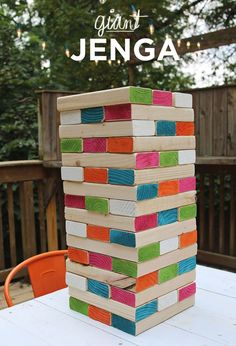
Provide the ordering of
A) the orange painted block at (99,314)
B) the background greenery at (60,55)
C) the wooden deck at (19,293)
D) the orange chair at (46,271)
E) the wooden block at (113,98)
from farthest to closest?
the background greenery at (60,55)
the wooden deck at (19,293)
the orange chair at (46,271)
the orange painted block at (99,314)
the wooden block at (113,98)

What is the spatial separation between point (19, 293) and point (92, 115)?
223cm

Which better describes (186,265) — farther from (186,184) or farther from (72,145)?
(72,145)

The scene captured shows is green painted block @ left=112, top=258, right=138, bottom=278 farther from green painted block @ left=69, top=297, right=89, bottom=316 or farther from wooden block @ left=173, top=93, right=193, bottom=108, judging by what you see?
wooden block @ left=173, top=93, right=193, bottom=108

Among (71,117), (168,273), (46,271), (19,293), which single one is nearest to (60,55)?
(19,293)

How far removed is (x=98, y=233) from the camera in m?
1.01

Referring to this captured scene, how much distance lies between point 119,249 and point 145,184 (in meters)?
0.17

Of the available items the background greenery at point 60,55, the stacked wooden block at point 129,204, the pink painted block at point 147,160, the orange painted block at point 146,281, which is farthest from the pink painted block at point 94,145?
the background greenery at point 60,55

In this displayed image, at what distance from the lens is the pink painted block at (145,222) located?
928 mm

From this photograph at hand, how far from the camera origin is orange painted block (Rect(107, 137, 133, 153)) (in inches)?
35.9

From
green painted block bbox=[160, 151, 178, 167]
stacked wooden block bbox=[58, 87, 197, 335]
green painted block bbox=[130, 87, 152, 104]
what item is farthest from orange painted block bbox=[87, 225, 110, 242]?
green painted block bbox=[130, 87, 152, 104]

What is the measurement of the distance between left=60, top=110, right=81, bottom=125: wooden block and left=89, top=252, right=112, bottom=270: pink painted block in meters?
0.35

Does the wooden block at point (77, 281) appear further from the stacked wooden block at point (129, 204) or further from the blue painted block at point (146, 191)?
the blue painted block at point (146, 191)

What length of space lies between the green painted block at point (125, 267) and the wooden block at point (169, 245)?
0.10 m

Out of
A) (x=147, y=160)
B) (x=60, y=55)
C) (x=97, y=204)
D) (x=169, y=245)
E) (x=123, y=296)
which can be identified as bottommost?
(x=123, y=296)
